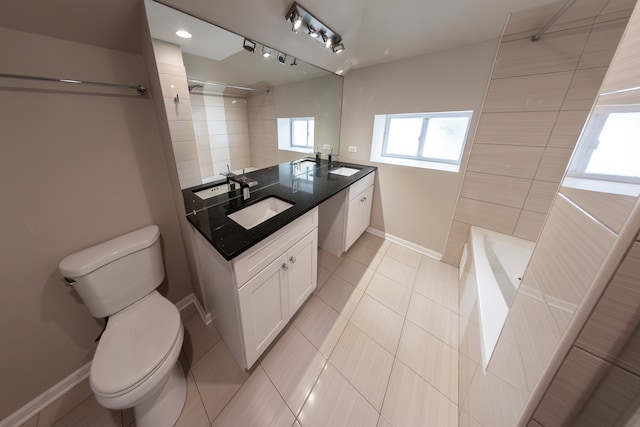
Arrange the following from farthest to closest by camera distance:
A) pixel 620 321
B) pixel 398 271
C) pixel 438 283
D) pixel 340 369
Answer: pixel 398 271 < pixel 438 283 < pixel 340 369 < pixel 620 321

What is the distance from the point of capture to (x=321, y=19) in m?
1.46

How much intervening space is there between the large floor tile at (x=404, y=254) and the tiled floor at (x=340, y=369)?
0.36m

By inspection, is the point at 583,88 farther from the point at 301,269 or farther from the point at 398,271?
the point at 301,269

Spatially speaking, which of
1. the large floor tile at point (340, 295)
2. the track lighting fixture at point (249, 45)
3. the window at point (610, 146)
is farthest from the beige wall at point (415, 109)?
the window at point (610, 146)

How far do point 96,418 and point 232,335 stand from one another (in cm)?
77

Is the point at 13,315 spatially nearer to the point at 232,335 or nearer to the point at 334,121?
the point at 232,335

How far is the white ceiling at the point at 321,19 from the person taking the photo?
0.83m

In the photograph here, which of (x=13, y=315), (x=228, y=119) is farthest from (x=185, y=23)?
(x=13, y=315)

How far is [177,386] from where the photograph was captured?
1.14m

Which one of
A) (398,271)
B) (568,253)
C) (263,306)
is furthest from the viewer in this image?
(398,271)

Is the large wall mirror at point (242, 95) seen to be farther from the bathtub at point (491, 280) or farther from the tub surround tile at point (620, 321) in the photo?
the bathtub at point (491, 280)

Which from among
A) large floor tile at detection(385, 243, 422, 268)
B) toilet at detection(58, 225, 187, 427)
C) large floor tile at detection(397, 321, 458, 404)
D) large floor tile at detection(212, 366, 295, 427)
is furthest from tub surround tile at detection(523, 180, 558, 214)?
toilet at detection(58, 225, 187, 427)

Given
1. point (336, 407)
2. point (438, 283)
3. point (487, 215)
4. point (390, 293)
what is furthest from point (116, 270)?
point (487, 215)

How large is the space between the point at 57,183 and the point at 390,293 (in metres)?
2.30
